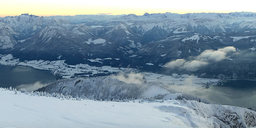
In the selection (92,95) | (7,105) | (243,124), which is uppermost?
(7,105)

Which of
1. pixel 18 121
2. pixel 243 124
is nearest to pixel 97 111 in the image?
pixel 18 121

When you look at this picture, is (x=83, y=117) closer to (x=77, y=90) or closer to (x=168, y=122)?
(x=168, y=122)

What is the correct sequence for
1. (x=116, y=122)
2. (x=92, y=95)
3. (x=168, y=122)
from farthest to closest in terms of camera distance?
(x=92, y=95) < (x=168, y=122) < (x=116, y=122)

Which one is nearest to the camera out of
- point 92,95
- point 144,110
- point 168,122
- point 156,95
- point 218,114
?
point 168,122

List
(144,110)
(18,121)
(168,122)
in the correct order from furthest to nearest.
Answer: (144,110) → (168,122) → (18,121)

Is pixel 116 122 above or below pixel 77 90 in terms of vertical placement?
above

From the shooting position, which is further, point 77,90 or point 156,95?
point 77,90

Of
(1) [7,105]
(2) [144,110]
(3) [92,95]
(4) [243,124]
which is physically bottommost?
(3) [92,95]

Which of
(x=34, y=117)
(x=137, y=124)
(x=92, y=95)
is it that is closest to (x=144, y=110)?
(x=137, y=124)

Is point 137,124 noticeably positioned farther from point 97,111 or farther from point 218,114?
point 218,114
